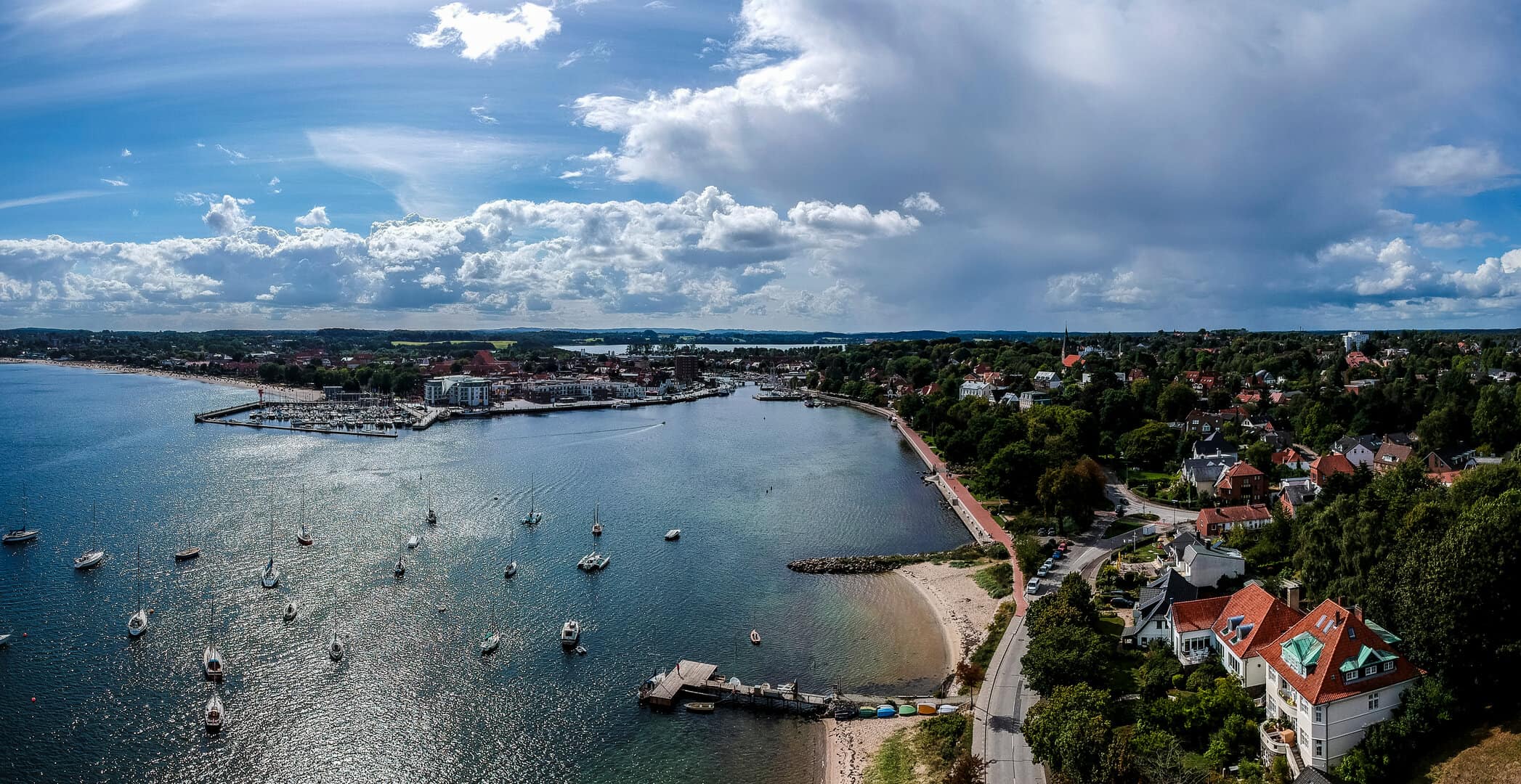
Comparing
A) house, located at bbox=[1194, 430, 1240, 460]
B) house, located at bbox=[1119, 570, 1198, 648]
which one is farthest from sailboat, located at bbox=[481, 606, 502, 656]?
house, located at bbox=[1194, 430, 1240, 460]

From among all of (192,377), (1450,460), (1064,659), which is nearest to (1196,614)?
(1064,659)

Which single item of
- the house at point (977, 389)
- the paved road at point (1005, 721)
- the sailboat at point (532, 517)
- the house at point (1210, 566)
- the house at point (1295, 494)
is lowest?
the sailboat at point (532, 517)

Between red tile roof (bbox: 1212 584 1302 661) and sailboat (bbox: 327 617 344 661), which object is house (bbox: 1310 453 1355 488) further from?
sailboat (bbox: 327 617 344 661)

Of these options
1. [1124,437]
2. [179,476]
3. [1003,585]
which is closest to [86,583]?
[179,476]

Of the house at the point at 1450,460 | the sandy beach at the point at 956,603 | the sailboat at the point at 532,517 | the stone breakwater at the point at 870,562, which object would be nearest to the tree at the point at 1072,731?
the sandy beach at the point at 956,603

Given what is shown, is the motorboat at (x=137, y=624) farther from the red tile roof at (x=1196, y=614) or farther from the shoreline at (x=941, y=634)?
the red tile roof at (x=1196, y=614)

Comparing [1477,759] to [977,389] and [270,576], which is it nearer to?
[270,576]
